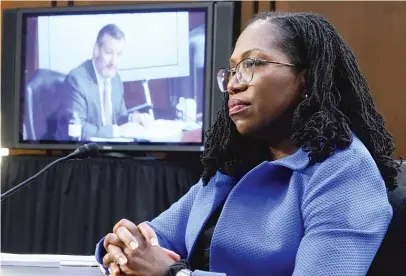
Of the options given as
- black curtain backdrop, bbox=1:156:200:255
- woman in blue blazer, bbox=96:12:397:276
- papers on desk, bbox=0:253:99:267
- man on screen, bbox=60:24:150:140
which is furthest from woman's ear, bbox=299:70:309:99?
man on screen, bbox=60:24:150:140

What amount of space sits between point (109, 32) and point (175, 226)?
2.19 meters

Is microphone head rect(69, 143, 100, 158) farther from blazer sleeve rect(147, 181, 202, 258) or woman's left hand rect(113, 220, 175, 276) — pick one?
woman's left hand rect(113, 220, 175, 276)

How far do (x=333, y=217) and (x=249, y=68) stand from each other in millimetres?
352

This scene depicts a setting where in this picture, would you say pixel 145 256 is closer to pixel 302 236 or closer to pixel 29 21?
pixel 302 236

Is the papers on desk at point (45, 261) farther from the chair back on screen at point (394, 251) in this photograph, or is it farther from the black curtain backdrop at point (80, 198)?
the black curtain backdrop at point (80, 198)

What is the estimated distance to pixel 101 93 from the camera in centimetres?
336

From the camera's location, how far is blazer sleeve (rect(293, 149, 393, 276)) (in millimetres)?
1010

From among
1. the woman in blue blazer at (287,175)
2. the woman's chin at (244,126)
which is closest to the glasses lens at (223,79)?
the woman in blue blazer at (287,175)

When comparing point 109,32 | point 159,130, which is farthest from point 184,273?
point 109,32

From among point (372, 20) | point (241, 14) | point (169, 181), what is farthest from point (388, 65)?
point (169, 181)

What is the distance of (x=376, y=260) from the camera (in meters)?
1.08

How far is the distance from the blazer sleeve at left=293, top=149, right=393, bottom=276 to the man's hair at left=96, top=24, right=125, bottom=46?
7.98 ft

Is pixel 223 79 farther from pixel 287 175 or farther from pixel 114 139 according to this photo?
pixel 114 139

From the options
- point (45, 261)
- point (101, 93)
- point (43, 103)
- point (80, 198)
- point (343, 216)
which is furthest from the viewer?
point (43, 103)
